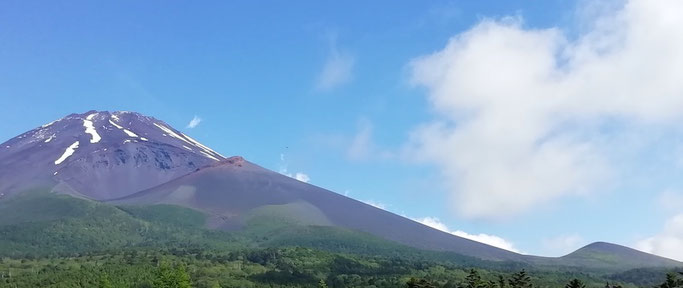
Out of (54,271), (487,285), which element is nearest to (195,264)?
(54,271)

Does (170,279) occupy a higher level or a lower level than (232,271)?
lower

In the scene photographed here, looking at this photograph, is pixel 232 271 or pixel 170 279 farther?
pixel 232 271

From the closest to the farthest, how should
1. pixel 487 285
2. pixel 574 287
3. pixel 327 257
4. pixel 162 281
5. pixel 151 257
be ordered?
pixel 574 287
pixel 487 285
pixel 162 281
pixel 151 257
pixel 327 257

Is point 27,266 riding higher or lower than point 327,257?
lower

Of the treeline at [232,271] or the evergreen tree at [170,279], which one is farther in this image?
the treeline at [232,271]

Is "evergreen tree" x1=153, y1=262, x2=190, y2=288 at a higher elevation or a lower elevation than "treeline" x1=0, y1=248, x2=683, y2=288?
lower

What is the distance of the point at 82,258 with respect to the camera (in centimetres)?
18412

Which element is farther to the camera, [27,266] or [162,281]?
[27,266]

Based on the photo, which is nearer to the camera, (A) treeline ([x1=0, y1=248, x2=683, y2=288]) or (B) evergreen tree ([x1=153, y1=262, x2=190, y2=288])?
(B) evergreen tree ([x1=153, y1=262, x2=190, y2=288])

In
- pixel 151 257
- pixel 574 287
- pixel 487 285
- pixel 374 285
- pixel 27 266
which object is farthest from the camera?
pixel 151 257

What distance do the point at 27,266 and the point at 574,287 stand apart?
155695 mm

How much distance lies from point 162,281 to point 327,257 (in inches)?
4584

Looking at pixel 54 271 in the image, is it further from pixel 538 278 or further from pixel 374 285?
pixel 538 278

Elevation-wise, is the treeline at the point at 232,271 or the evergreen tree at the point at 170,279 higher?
the treeline at the point at 232,271
